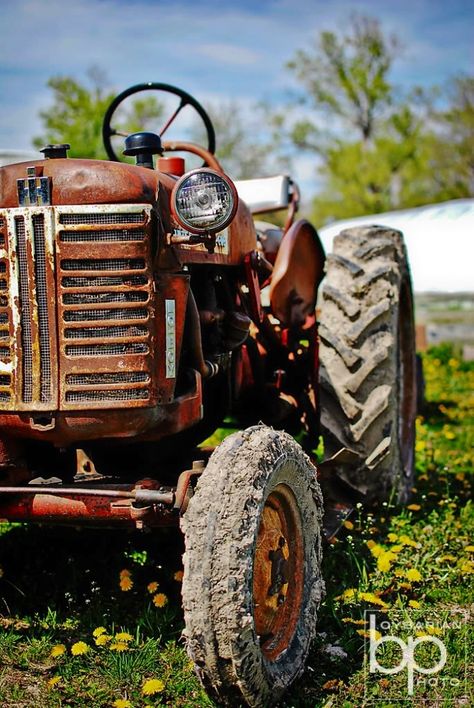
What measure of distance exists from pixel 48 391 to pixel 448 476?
3.42m

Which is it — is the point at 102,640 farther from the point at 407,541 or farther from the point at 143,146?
the point at 143,146

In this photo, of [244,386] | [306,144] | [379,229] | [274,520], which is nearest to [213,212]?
[274,520]

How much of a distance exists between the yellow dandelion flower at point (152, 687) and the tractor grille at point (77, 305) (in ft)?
3.21

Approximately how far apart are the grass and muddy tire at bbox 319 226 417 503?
29 cm

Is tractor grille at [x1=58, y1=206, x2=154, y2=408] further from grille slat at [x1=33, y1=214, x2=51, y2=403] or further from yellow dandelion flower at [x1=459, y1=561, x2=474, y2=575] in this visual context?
yellow dandelion flower at [x1=459, y1=561, x2=474, y2=575]

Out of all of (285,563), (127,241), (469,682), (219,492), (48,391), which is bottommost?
(469,682)

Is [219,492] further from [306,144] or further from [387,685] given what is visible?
[306,144]

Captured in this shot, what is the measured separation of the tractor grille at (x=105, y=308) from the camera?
2.78 metres

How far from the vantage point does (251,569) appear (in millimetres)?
2609

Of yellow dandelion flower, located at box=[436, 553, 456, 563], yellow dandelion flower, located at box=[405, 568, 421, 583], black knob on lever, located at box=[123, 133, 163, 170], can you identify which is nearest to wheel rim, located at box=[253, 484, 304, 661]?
yellow dandelion flower, located at box=[405, 568, 421, 583]

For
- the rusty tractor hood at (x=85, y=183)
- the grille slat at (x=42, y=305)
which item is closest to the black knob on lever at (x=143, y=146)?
the rusty tractor hood at (x=85, y=183)

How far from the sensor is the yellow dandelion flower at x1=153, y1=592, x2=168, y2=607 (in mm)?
3482

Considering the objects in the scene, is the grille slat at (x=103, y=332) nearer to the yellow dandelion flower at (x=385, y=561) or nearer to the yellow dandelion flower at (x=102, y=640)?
the yellow dandelion flower at (x=102, y=640)

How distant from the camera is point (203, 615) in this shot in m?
2.52
